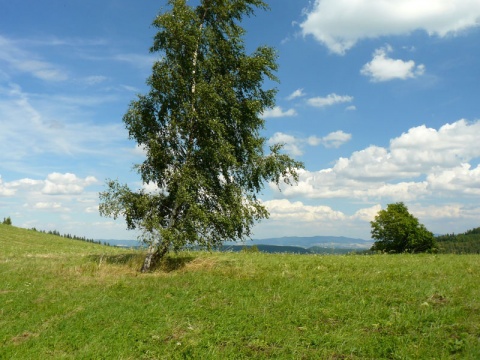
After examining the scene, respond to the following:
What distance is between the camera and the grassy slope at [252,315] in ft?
29.1

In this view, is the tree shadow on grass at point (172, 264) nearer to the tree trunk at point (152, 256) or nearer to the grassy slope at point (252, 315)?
the tree trunk at point (152, 256)

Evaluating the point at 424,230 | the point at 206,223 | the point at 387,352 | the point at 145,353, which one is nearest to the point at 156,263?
the point at 206,223

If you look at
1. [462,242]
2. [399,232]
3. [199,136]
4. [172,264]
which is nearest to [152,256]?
[172,264]

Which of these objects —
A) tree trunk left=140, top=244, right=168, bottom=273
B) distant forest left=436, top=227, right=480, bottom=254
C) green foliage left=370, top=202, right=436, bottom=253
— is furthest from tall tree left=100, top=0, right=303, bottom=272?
distant forest left=436, top=227, right=480, bottom=254

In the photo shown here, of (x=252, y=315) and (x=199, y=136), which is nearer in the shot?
(x=252, y=315)

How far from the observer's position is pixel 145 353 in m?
9.14

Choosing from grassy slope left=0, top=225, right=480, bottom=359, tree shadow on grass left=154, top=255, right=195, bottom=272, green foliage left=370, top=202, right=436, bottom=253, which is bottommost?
grassy slope left=0, top=225, right=480, bottom=359

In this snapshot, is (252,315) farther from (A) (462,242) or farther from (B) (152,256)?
(A) (462,242)

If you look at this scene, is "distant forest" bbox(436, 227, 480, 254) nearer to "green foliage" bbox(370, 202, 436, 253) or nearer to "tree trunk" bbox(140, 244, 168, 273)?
"green foliage" bbox(370, 202, 436, 253)

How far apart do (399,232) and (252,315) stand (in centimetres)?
3960

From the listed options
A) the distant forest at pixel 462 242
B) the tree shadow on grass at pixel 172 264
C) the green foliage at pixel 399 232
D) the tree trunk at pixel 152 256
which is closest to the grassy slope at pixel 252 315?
the tree trunk at pixel 152 256

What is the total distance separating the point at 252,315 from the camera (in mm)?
10828

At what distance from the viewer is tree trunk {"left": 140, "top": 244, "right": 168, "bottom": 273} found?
1855cm

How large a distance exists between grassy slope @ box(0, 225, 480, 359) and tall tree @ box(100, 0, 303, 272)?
9.47ft
